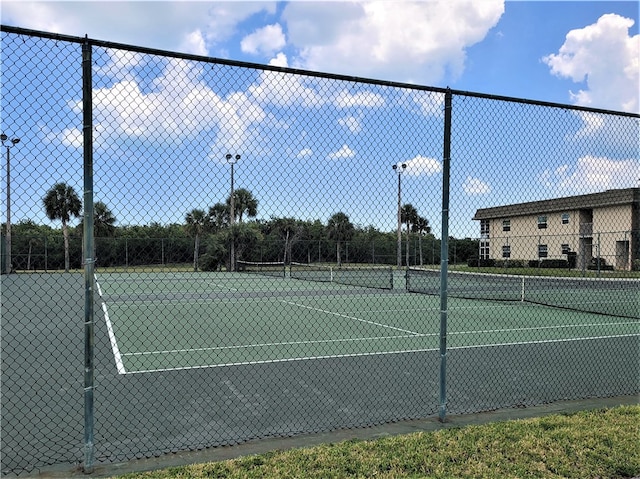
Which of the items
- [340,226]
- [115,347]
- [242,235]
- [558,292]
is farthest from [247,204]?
[558,292]

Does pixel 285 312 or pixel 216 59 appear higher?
pixel 216 59

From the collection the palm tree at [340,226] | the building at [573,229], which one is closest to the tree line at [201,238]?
the palm tree at [340,226]

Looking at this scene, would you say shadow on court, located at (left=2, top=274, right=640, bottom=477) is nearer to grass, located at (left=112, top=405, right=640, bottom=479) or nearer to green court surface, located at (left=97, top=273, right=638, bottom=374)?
grass, located at (left=112, top=405, right=640, bottom=479)

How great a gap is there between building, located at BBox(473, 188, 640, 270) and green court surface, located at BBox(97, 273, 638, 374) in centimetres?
1364

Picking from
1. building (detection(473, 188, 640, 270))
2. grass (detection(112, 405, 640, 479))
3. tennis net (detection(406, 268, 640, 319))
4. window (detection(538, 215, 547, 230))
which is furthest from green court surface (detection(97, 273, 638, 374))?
window (detection(538, 215, 547, 230))

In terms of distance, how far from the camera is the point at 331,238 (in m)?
13.1

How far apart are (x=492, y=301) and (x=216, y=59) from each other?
1637 cm

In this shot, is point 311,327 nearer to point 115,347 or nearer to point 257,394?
point 115,347

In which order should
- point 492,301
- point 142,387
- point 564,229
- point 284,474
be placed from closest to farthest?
point 284,474 < point 142,387 < point 492,301 < point 564,229

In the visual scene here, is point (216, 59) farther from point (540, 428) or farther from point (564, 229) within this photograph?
point (564, 229)

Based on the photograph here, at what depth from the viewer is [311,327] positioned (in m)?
12.2

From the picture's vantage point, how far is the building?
101 ft

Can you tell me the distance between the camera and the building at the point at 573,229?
30.7 metres

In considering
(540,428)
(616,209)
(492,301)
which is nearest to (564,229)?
(616,209)
